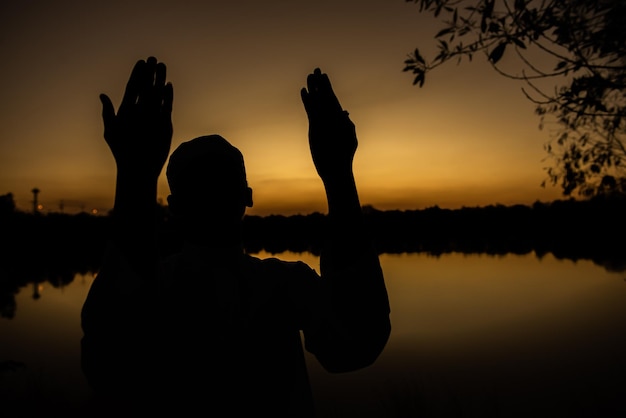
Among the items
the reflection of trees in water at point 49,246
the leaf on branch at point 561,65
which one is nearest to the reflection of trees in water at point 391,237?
the reflection of trees in water at point 49,246

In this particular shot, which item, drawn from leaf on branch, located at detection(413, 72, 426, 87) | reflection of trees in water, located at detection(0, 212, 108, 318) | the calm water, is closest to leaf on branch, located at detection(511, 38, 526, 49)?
leaf on branch, located at detection(413, 72, 426, 87)

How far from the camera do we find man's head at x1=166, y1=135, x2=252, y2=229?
57.9 inches

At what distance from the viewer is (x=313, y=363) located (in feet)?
56.1

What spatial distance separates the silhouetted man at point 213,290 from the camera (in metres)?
1.17

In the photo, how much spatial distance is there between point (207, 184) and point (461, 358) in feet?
62.2

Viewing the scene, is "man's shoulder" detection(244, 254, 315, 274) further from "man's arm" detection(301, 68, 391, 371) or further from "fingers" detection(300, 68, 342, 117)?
"fingers" detection(300, 68, 342, 117)

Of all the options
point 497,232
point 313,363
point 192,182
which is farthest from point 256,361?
point 497,232

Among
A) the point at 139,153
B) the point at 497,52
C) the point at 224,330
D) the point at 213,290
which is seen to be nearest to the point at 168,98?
the point at 139,153

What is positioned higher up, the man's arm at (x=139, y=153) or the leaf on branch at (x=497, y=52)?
the leaf on branch at (x=497, y=52)

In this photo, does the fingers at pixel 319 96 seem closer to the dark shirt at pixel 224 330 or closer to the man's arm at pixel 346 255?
the man's arm at pixel 346 255

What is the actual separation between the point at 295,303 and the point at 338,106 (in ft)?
2.28

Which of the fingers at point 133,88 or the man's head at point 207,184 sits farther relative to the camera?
the man's head at point 207,184

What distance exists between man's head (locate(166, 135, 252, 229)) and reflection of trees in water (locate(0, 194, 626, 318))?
88.7 feet

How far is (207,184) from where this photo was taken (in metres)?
1.48
